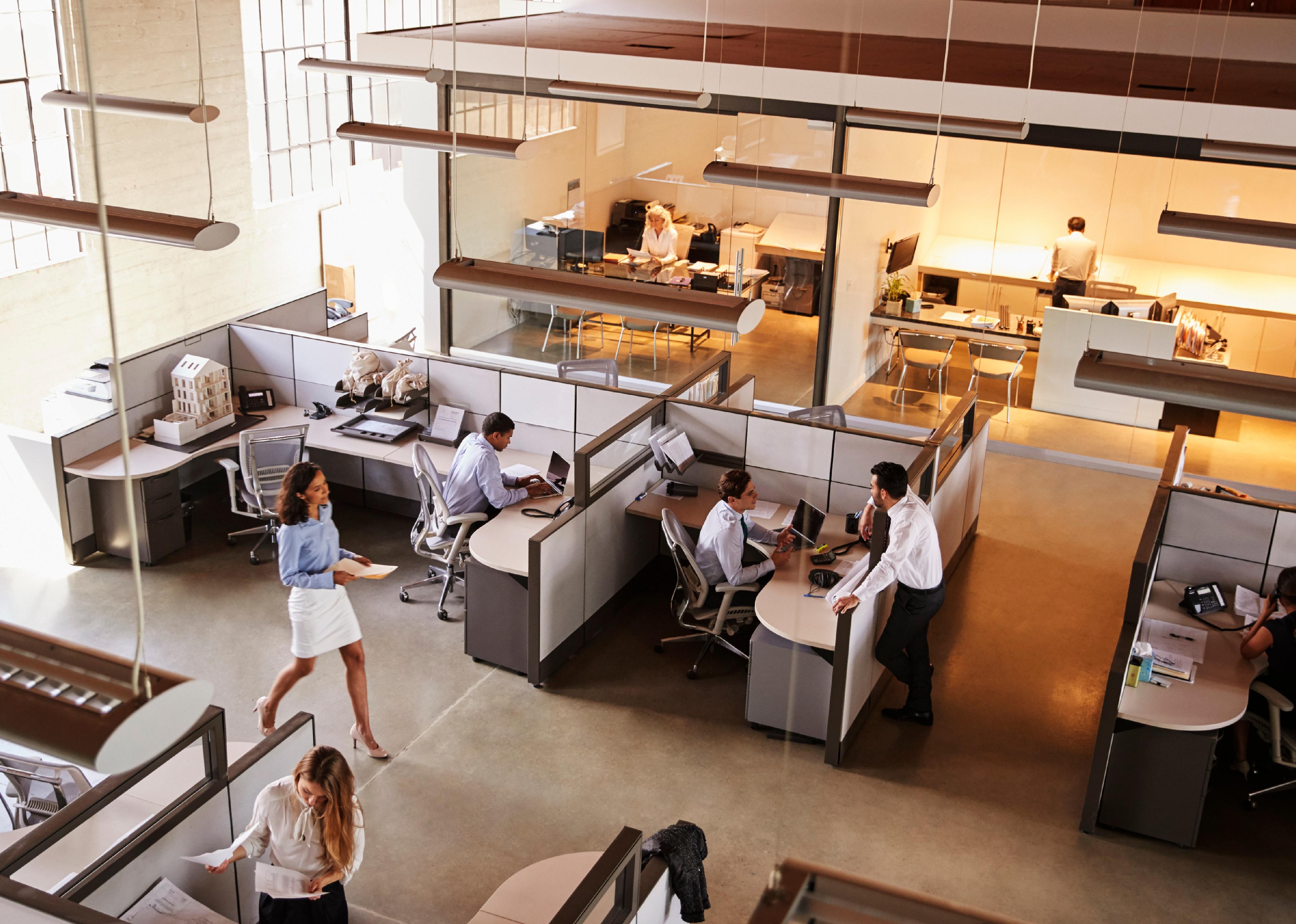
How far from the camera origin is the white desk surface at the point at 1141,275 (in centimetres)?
801

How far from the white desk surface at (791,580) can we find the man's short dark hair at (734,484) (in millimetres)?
451

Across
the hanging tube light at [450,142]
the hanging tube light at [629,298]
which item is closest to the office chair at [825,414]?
the hanging tube light at [450,142]

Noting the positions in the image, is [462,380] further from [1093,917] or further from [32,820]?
[1093,917]

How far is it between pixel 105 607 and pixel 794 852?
4046 millimetres

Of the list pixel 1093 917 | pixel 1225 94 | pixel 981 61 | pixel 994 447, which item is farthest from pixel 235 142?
pixel 1093 917

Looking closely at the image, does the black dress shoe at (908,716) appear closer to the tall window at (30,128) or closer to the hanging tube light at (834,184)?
the hanging tube light at (834,184)

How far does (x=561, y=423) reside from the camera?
6730 millimetres

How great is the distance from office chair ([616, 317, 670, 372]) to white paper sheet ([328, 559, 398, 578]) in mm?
4770

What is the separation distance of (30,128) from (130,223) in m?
6.93

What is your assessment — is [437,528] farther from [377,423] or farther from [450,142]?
[450,142]

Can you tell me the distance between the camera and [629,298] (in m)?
4.09

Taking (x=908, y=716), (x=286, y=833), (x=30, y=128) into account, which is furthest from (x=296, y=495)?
(x=30, y=128)

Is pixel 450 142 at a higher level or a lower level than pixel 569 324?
higher

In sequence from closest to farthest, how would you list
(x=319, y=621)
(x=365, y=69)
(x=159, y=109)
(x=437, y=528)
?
(x=319, y=621) → (x=159, y=109) → (x=437, y=528) → (x=365, y=69)
